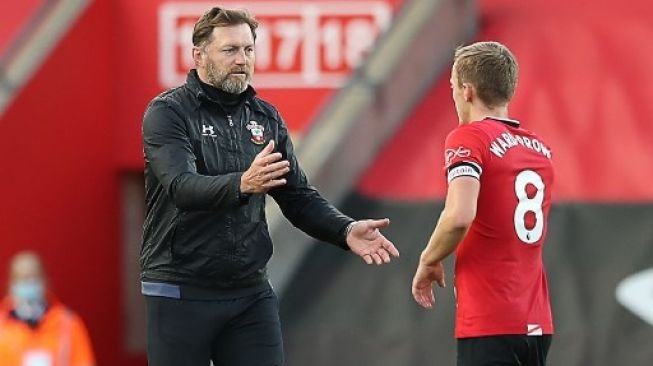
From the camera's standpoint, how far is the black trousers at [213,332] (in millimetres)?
4906

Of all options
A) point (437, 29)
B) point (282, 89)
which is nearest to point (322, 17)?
point (282, 89)

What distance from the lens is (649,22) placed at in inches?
364

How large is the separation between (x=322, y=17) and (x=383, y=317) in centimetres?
314

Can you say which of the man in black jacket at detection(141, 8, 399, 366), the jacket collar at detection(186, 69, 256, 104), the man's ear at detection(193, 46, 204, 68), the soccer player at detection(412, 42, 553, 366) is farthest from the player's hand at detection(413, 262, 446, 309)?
the man's ear at detection(193, 46, 204, 68)

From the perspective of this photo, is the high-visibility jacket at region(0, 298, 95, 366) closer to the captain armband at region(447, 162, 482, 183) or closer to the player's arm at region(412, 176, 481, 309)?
the player's arm at region(412, 176, 481, 309)

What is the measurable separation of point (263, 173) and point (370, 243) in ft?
2.06

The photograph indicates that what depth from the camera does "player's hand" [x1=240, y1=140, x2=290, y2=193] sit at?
4500 mm

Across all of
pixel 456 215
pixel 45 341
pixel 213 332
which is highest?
pixel 456 215

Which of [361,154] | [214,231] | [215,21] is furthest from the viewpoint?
[361,154]

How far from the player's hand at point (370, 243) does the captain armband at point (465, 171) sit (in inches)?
15.9

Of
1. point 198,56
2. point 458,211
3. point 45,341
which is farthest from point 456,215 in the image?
point 45,341

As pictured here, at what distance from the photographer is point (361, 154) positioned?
29.7 ft

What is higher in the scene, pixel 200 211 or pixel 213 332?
pixel 200 211

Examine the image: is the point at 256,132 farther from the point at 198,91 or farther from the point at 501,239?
the point at 501,239
